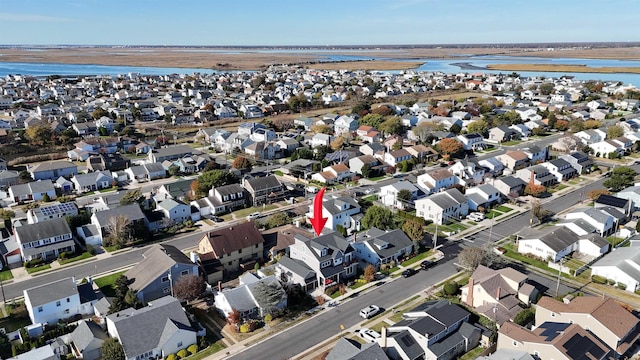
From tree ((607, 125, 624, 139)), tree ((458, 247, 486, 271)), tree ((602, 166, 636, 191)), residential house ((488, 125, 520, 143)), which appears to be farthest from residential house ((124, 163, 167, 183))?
tree ((607, 125, 624, 139))

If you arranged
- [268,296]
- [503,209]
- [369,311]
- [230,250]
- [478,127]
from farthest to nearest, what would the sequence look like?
1. [478,127]
2. [503,209]
3. [230,250]
4. [369,311]
5. [268,296]

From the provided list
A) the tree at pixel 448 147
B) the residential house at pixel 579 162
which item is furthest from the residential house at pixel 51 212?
the residential house at pixel 579 162

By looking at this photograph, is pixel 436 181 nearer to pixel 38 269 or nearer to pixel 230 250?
pixel 230 250

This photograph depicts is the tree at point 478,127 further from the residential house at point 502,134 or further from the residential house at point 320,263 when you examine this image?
the residential house at point 320,263

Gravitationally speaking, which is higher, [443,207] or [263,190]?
[263,190]

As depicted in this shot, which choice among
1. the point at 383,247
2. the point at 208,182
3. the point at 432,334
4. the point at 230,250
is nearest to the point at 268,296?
the point at 230,250

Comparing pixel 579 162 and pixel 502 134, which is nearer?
pixel 579 162

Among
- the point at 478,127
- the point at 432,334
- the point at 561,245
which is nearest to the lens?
the point at 432,334

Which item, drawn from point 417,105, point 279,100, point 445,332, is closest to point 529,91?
point 417,105
